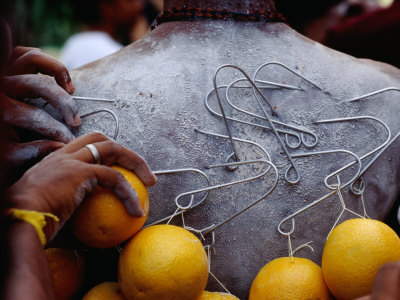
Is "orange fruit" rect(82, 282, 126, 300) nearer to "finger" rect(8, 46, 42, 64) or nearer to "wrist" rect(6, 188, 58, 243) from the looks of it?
"wrist" rect(6, 188, 58, 243)

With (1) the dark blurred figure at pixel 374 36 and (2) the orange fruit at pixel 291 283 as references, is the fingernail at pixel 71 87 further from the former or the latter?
(1) the dark blurred figure at pixel 374 36

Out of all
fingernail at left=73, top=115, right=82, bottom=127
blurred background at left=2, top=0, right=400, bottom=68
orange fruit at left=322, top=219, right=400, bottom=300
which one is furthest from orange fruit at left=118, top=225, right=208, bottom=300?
blurred background at left=2, top=0, right=400, bottom=68

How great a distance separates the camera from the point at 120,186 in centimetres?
113

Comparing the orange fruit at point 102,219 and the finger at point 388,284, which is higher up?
the finger at point 388,284

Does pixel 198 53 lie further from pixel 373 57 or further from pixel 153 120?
pixel 373 57

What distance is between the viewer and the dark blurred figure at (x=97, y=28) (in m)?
3.68

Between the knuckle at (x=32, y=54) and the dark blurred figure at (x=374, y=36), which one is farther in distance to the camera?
the dark blurred figure at (x=374, y=36)

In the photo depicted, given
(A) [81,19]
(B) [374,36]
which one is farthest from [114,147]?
(A) [81,19]

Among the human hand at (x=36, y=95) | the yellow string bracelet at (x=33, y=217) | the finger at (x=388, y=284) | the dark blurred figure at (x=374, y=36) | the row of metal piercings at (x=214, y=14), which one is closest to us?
the finger at (x=388, y=284)

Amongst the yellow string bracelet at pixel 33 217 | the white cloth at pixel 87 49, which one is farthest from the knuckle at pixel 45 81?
the white cloth at pixel 87 49

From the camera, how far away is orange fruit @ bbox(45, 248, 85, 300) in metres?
1.25

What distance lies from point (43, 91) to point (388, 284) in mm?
1066

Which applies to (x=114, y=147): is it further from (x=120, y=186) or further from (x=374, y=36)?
(x=374, y=36)

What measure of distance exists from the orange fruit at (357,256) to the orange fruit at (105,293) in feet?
1.91
